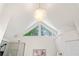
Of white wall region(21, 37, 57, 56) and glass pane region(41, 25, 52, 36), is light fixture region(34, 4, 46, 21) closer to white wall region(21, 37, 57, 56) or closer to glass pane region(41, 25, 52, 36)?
glass pane region(41, 25, 52, 36)

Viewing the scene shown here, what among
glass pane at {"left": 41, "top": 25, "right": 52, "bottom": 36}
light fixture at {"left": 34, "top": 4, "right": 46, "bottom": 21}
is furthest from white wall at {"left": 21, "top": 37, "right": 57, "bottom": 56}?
light fixture at {"left": 34, "top": 4, "right": 46, "bottom": 21}

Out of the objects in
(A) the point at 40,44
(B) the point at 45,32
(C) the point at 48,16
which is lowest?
(A) the point at 40,44

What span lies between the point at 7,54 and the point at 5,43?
14 cm

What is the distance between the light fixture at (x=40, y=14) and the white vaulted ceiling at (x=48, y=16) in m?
0.04

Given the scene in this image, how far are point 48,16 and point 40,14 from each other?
110 millimetres

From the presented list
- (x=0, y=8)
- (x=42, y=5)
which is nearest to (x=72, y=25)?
(x=42, y=5)

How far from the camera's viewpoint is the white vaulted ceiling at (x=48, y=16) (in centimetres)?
158

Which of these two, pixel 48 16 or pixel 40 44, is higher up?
pixel 48 16

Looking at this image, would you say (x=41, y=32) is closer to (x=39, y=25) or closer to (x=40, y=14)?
Answer: (x=39, y=25)

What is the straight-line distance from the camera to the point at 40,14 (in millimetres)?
1604

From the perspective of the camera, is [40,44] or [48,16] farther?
[48,16]

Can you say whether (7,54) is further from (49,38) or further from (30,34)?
(49,38)

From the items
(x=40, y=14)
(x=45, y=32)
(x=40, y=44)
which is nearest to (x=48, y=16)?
(x=40, y=14)

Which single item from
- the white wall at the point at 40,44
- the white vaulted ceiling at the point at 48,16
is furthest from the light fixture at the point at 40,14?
the white wall at the point at 40,44
